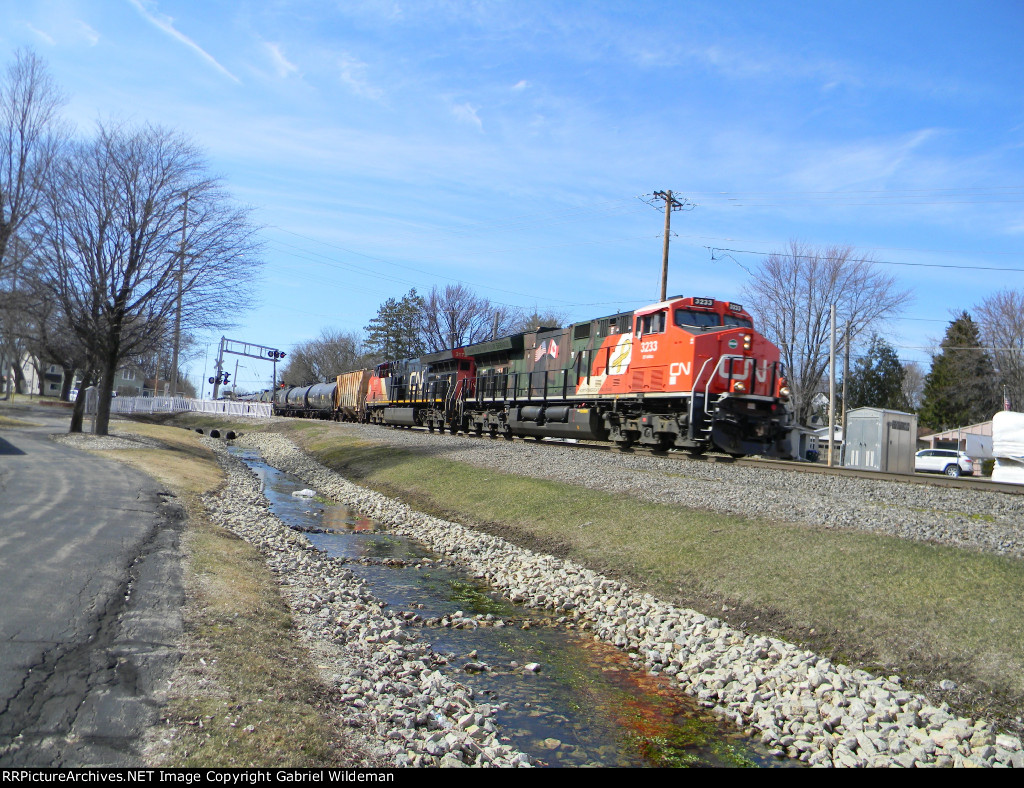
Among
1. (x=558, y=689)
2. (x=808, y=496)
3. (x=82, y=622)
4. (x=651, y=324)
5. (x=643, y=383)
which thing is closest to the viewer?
(x=82, y=622)

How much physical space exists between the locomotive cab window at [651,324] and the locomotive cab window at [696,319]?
0.49m

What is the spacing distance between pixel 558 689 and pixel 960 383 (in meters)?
58.6

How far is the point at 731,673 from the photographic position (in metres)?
6.49

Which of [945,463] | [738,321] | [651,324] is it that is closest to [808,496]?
[651,324]

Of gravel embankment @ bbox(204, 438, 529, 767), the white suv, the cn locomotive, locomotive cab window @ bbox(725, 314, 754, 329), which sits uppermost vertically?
locomotive cab window @ bbox(725, 314, 754, 329)

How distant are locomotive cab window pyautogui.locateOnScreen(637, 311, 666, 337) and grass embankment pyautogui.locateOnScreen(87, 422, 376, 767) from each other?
12238 millimetres

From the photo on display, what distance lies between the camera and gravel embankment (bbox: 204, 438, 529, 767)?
16.0 feet

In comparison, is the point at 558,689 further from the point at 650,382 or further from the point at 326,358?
the point at 326,358

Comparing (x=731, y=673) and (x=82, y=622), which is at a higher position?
(x=82, y=622)

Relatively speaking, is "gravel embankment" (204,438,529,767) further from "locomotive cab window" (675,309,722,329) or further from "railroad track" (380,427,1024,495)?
"locomotive cab window" (675,309,722,329)

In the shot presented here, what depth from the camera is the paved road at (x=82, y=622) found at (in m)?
3.93

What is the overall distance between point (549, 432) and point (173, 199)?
1477 centimetres

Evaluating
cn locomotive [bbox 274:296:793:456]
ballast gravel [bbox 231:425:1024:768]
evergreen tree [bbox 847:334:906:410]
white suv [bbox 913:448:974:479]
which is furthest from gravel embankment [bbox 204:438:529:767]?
evergreen tree [bbox 847:334:906:410]

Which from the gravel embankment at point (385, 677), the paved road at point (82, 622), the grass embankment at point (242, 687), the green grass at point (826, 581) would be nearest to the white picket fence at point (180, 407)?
the paved road at point (82, 622)
